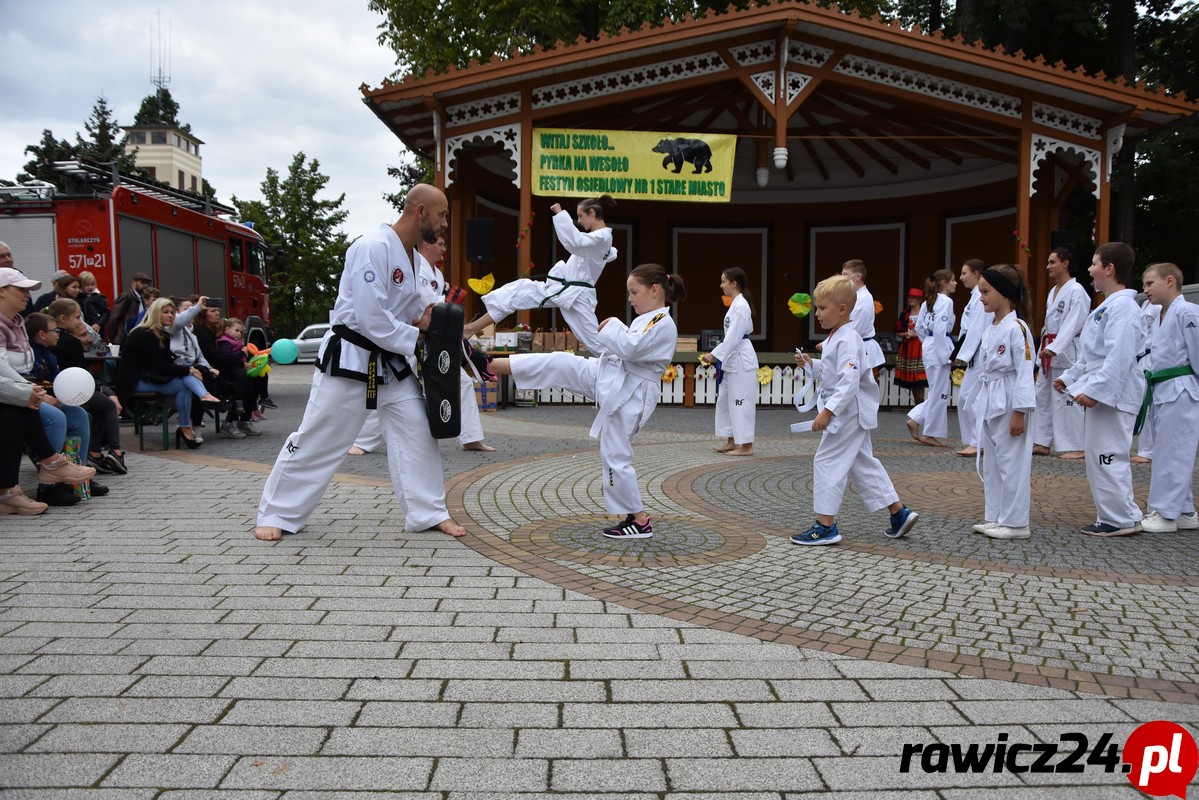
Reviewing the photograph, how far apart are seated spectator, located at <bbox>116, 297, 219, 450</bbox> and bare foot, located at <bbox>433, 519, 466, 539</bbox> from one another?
492 cm

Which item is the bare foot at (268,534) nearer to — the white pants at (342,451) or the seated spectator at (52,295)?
the white pants at (342,451)

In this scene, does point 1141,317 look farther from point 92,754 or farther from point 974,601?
point 92,754

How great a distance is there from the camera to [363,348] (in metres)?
5.04

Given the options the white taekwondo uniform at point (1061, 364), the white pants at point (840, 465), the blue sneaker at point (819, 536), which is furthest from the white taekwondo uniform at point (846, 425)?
the white taekwondo uniform at point (1061, 364)

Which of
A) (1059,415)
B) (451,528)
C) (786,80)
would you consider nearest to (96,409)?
(451,528)

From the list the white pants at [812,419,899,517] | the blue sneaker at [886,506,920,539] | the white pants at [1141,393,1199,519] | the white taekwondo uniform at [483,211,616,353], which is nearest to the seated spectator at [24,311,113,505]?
the white taekwondo uniform at [483,211,616,353]

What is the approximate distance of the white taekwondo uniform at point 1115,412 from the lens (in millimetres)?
5773

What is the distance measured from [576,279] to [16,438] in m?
4.66

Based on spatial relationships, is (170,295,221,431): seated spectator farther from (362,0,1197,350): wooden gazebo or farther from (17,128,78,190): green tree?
(17,128,78,190): green tree

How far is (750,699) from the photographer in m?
2.97

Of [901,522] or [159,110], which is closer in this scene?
[901,522]

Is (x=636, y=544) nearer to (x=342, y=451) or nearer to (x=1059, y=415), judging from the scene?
(x=342, y=451)

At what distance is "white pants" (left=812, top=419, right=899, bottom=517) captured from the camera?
5.23 meters

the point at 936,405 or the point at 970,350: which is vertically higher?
the point at 970,350
